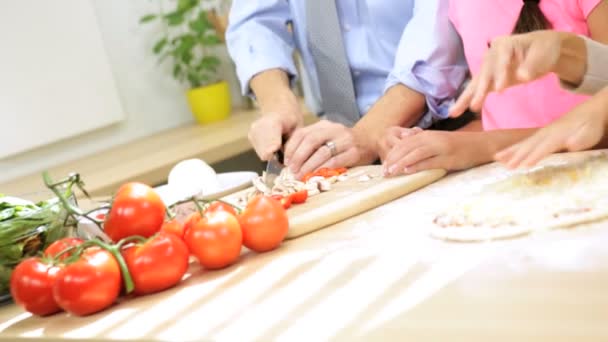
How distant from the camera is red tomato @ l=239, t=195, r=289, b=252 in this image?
1.03 meters

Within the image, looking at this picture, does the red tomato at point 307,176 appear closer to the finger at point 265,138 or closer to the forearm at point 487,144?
the finger at point 265,138

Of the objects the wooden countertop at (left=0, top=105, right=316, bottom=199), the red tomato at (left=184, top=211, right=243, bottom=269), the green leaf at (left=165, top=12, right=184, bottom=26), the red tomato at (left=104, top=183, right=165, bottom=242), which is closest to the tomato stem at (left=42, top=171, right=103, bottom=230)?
the red tomato at (left=104, top=183, right=165, bottom=242)

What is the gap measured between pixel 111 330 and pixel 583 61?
771 mm

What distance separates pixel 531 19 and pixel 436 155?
408 mm

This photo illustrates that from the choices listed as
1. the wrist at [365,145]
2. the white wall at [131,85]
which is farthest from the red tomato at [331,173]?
the white wall at [131,85]

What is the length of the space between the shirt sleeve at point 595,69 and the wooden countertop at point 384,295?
28 centimetres

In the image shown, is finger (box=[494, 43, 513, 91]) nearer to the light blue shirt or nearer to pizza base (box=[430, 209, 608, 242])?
pizza base (box=[430, 209, 608, 242])

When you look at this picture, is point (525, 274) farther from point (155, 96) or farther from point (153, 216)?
point (155, 96)

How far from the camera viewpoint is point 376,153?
1.60m

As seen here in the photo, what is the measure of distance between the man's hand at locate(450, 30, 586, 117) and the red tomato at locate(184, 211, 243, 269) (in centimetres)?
33

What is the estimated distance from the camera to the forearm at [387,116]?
159 centimetres

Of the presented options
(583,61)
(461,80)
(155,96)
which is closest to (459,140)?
(583,61)

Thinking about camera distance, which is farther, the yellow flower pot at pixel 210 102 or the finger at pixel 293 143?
the yellow flower pot at pixel 210 102

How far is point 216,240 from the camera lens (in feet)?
3.28
